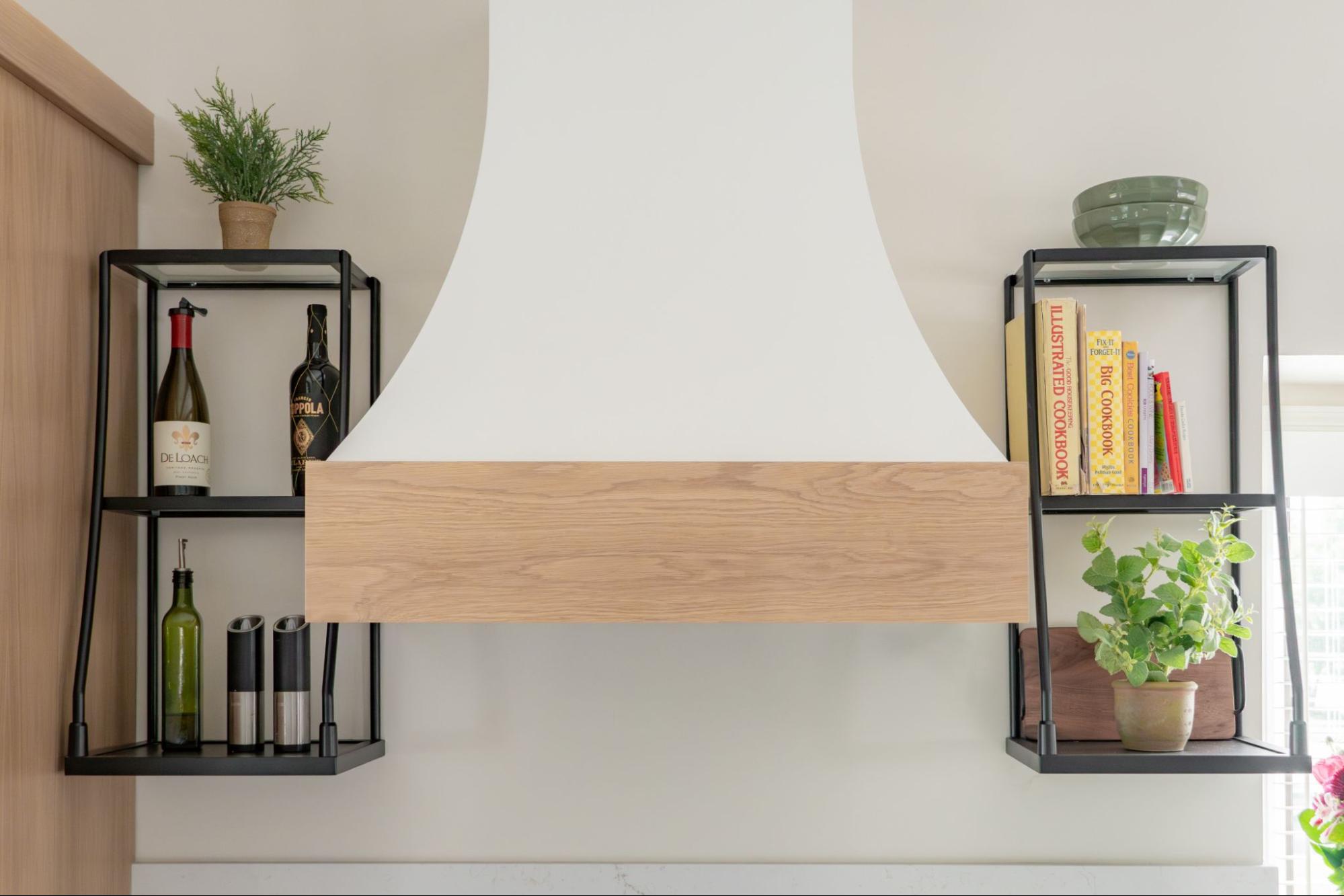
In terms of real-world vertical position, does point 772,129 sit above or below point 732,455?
above

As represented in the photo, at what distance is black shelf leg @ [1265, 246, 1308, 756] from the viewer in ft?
4.78

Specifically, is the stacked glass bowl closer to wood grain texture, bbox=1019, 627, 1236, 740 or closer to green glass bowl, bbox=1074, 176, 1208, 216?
green glass bowl, bbox=1074, 176, 1208, 216

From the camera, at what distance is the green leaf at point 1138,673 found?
142cm

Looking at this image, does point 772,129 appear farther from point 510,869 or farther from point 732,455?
point 510,869

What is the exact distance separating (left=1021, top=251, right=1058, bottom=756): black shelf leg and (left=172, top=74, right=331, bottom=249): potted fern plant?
1.06 meters

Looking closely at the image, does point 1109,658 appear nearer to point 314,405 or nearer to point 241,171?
point 314,405

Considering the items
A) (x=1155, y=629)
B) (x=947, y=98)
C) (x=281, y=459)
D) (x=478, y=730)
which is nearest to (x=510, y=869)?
(x=478, y=730)

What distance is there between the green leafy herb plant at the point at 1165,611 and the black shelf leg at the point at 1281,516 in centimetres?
6

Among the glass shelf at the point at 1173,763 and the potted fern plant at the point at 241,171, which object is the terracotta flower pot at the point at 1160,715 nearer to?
the glass shelf at the point at 1173,763

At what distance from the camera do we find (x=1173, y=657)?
4.64ft

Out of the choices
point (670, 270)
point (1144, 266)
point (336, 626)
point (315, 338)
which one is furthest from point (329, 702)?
point (1144, 266)

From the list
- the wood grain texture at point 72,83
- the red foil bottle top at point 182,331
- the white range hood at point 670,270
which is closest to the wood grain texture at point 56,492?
the wood grain texture at point 72,83

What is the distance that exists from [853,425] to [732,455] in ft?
0.47

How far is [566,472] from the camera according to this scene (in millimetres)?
1171
